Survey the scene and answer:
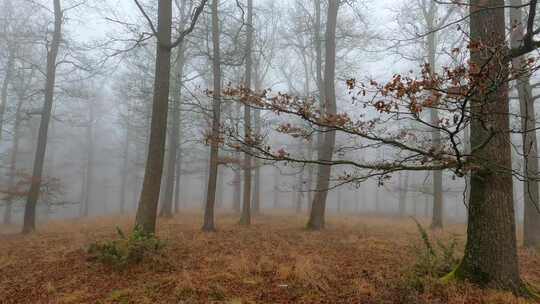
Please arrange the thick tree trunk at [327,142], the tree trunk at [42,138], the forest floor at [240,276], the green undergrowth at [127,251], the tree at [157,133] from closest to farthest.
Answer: the forest floor at [240,276]
the green undergrowth at [127,251]
the tree at [157,133]
the thick tree trunk at [327,142]
the tree trunk at [42,138]

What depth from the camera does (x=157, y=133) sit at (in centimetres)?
706

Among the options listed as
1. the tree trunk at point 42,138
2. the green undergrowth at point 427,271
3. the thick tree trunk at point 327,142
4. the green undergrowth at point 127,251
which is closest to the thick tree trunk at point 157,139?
the green undergrowth at point 127,251

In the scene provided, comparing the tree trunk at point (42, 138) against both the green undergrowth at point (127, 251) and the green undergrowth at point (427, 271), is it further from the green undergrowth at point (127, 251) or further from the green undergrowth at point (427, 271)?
the green undergrowth at point (427, 271)

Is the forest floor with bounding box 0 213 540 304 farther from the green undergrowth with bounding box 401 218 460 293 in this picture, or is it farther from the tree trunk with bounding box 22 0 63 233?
the tree trunk with bounding box 22 0 63 233

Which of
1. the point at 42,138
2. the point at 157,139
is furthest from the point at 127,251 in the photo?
the point at 42,138

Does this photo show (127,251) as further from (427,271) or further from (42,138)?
(42,138)

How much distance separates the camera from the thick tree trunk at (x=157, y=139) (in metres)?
6.96

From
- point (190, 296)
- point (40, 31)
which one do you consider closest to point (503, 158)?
point (190, 296)

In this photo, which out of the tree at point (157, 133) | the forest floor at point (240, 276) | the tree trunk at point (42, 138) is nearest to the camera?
the forest floor at point (240, 276)

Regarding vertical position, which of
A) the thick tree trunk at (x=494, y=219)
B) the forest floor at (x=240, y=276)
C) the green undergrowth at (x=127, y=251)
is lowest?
the forest floor at (x=240, y=276)

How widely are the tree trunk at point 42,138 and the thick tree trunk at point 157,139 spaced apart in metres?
7.31

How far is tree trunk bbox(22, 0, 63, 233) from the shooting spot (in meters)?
11.7

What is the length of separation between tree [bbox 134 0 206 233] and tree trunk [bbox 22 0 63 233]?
24.2 feet

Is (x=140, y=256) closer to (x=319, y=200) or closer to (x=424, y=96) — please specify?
Answer: (x=424, y=96)
